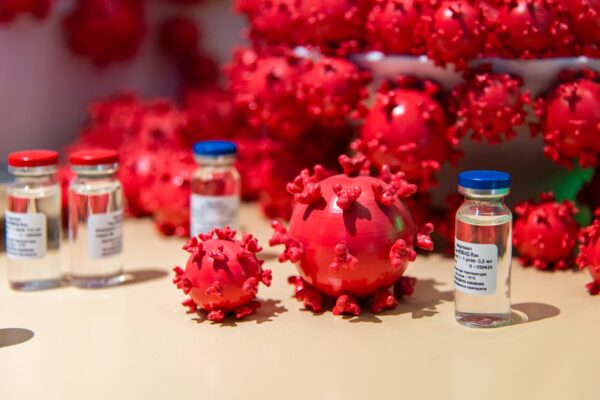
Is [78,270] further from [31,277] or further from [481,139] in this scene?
[481,139]

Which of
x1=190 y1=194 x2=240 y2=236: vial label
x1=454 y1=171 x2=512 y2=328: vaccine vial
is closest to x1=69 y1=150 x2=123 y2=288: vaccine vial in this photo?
x1=190 y1=194 x2=240 y2=236: vial label

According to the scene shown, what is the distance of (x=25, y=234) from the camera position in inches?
43.9

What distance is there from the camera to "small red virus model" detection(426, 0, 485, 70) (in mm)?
1134

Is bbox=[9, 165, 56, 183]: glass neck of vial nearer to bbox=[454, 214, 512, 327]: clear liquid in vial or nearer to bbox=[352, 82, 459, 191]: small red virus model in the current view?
bbox=[352, 82, 459, 191]: small red virus model

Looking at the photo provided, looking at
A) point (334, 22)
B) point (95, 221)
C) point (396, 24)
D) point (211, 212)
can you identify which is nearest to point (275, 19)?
point (334, 22)

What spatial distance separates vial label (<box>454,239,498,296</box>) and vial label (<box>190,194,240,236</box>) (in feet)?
1.42

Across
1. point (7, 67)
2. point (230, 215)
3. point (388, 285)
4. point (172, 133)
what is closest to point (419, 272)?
point (388, 285)

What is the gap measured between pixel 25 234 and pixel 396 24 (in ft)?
1.99

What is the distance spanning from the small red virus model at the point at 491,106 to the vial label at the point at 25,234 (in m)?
0.61

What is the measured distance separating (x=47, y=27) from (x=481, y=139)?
0.93m

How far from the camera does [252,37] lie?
4.72 feet

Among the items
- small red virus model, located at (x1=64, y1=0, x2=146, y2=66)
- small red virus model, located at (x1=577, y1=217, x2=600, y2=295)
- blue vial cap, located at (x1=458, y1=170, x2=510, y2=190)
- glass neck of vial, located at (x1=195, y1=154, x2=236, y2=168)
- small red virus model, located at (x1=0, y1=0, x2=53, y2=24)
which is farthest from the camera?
small red virus model, located at (x1=64, y1=0, x2=146, y2=66)

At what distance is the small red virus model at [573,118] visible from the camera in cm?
114

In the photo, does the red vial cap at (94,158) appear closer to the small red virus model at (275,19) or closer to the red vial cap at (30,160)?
the red vial cap at (30,160)
